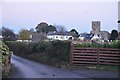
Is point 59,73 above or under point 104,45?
under

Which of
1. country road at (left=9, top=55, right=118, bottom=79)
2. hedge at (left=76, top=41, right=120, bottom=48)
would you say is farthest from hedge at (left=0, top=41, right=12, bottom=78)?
hedge at (left=76, top=41, right=120, bottom=48)

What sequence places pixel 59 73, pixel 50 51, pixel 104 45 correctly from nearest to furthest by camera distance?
pixel 59 73 < pixel 104 45 < pixel 50 51

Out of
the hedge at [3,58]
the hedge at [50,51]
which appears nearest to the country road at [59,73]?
the hedge at [3,58]

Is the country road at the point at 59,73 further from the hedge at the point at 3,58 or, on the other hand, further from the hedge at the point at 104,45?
the hedge at the point at 104,45

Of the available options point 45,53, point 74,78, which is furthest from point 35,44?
point 74,78

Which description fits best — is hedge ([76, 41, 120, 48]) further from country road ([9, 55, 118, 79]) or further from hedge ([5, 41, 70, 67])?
country road ([9, 55, 118, 79])

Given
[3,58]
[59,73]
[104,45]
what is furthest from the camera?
[104,45]

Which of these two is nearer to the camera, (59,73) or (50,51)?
(59,73)

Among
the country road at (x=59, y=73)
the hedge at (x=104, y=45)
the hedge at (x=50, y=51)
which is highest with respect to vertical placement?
the hedge at (x=104, y=45)

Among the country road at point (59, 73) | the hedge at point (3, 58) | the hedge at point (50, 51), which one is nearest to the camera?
the hedge at point (3, 58)

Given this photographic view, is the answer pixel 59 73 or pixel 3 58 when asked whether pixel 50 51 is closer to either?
pixel 59 73

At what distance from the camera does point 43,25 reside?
323ft

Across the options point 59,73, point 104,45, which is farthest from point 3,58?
point 104,45

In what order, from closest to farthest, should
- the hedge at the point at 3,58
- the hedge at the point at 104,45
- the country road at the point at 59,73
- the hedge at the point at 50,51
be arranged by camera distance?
the hedge at the point at 3,58 → the country road at the point at 59,73 → the hedge at the point at 104,45 → the hedge at the point at 50,51
